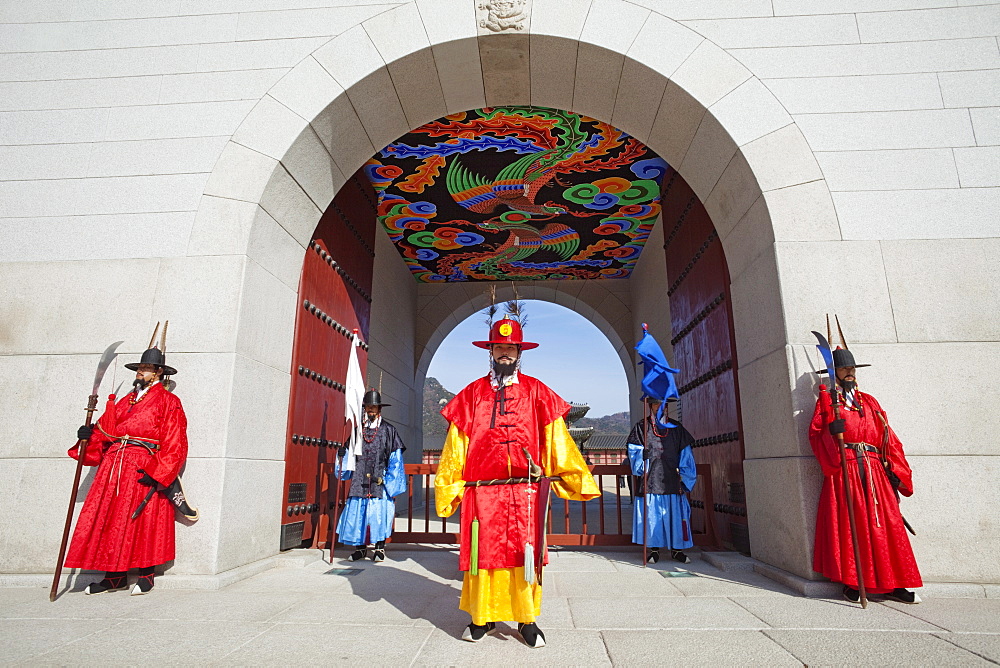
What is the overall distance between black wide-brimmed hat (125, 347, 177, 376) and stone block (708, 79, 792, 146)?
431 cm

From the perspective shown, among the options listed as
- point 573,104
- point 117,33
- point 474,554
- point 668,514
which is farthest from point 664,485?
point 117,33

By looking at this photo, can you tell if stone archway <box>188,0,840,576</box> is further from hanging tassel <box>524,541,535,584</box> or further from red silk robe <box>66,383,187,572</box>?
hanging tassel <box>524,541,535,584</box>

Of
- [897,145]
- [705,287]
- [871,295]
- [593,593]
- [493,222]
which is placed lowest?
[593,593]

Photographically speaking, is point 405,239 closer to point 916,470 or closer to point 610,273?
point 610,273

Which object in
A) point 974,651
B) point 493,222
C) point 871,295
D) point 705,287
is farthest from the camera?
point 493,222

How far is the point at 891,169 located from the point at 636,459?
9.75ft

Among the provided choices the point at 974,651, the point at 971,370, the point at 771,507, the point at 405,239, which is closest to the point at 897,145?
the point at 971,370

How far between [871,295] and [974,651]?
226 cm

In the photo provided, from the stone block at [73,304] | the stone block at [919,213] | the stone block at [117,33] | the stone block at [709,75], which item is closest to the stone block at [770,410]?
the stone block at [919,213]

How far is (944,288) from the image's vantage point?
12.5 ft

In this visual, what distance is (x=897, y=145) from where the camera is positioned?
4.07 metres

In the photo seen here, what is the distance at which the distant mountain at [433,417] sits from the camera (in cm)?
4343

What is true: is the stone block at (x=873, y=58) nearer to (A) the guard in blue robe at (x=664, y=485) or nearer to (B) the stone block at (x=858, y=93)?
(B) the stone block at (x=858, y=93)

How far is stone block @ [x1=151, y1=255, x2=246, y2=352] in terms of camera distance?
3979 mm
